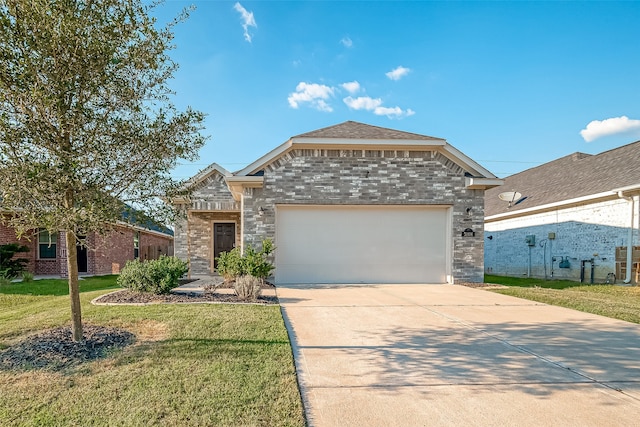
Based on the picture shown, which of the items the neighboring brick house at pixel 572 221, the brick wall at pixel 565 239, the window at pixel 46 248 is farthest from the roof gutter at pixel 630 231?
the window at pixel 46 248

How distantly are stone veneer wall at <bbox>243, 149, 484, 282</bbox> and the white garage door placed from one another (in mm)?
348

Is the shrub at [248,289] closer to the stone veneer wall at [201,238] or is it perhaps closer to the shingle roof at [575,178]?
the stone veneer wall at [201,238]

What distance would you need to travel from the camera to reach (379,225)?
11.0m

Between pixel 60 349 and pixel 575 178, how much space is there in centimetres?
1843

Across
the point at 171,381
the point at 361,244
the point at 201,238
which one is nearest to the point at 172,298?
the point at 171,381

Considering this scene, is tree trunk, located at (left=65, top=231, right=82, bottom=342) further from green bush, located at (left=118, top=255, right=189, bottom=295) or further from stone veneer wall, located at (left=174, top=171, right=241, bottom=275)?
stone veneer wall, located at (left=174, top=171, right=241, bottom=275)

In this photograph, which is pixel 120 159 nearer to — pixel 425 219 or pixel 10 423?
pixel 10 423

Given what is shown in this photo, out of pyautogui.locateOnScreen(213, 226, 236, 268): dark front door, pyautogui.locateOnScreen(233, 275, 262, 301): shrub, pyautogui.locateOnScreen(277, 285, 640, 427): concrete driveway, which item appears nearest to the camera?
pyautogui.locateOnScreen(277, 285, 640, 427): concrete driveway

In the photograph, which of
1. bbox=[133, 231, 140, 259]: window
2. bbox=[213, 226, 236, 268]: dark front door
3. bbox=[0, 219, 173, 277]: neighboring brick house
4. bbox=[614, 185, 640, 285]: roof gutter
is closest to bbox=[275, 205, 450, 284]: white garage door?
bbox=[213, 226, 236, 268]: dark front door

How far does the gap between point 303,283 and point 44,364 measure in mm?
7316

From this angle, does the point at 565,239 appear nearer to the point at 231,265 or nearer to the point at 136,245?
the point at 231,265

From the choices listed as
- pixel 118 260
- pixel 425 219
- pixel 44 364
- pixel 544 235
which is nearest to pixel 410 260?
pixel 425 219

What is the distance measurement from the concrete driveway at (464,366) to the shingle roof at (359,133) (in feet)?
18.2

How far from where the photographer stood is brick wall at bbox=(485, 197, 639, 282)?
39.9 feet
